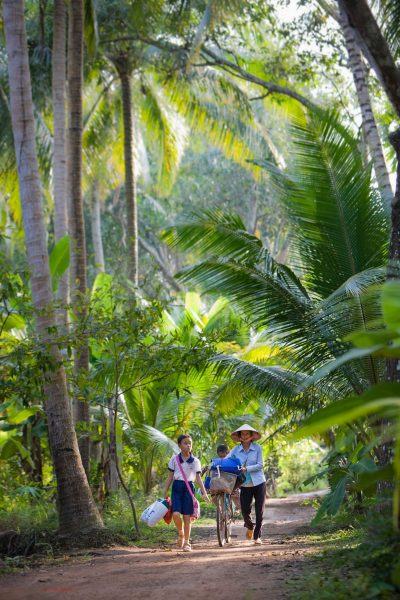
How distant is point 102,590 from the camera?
7.90 metres

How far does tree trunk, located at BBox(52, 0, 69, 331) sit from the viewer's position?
16.3 metres

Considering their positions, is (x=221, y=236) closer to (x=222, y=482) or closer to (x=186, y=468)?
(x=186, y=468)

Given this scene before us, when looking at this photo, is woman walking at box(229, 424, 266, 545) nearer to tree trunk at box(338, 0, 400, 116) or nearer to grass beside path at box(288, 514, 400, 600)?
grass beside path at box(288, 514, 400, 600)

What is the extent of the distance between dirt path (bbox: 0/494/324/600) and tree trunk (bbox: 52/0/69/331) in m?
6.13

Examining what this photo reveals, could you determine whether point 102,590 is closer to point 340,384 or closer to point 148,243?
point 340,384

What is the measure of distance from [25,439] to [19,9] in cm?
808

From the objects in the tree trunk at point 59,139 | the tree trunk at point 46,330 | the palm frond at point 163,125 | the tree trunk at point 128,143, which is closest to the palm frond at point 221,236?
the tree trunk at point 46,330

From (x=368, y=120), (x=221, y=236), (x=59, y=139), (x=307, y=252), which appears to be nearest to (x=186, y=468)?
(x=221, y=236)

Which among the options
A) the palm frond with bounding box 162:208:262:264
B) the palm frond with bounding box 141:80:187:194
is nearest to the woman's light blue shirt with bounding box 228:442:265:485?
the palm frond with bounding box 162:208:262:264

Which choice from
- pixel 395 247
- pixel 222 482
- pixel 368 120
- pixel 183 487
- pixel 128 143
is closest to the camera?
pixel 395 247

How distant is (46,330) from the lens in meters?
12.1

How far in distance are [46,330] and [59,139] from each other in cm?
566

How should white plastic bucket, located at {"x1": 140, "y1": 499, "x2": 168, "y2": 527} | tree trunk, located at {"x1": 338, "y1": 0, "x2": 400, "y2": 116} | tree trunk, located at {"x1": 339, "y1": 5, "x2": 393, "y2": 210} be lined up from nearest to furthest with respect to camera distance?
tree trunk, located at {"x1": 338, "y1": 0, "x2": 400, "y2": 116} < white plastic bucket, located at {"x1": 140, "y1": 499, "x2": 168, "y2": 527} < tree trunk, located at {"x1": 339, "y1": 5, "x2": 393, "y2": 210}

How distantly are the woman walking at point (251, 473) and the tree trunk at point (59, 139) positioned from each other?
471 centimetres
